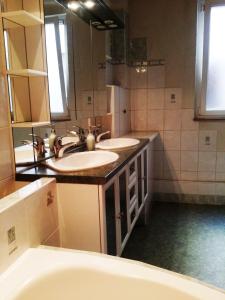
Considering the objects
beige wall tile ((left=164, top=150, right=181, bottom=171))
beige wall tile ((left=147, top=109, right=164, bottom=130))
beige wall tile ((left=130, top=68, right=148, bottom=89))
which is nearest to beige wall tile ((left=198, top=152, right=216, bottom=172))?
beige wall tile ((left=164, top=150, right=181, bottom=171))

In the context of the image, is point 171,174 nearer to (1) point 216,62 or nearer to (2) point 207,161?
(2) point 207,161

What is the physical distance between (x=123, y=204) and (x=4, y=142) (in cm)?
79

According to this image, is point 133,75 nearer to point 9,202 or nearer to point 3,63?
point 3,63

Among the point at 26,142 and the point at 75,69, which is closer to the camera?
the point at 26,142

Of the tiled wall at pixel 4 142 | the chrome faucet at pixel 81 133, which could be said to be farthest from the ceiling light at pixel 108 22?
the tiled wall at pixel 4 142

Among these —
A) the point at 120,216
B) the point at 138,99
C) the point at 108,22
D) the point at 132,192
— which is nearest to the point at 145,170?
the point at 132,192

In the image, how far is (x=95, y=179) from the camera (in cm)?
121

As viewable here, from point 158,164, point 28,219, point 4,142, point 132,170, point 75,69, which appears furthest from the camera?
point 158,164

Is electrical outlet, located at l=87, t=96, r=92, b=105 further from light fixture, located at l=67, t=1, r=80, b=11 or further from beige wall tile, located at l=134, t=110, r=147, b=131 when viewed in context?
beige wall tile, located at l=134, t=110, r=147, b=131

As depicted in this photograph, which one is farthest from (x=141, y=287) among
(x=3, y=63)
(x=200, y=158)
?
(x=200, y=158)

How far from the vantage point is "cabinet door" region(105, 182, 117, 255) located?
4.38 ft

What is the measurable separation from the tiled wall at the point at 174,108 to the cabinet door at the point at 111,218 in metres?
1.69

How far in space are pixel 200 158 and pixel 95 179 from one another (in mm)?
2016

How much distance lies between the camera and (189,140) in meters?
2.93
